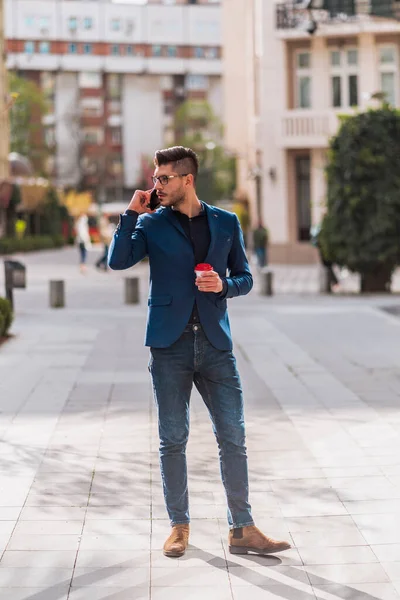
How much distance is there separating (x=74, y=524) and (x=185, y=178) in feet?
6.19

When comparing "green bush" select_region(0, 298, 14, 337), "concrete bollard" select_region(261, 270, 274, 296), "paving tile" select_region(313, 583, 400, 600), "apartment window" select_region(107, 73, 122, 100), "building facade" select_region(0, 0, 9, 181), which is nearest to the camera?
"paving tile" select_region(313, 583, 400, 600)

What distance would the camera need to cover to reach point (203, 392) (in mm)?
5926

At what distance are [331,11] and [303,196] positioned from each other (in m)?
6.59

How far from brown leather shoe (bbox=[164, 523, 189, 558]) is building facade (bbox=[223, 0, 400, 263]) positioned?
3871 cm

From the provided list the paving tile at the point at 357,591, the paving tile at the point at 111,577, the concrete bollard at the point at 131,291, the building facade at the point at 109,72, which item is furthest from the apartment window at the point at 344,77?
the building facade at the point at 109,72

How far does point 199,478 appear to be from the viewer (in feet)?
24.8

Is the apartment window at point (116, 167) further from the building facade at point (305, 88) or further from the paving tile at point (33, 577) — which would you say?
the paving tile at point (33, 577)

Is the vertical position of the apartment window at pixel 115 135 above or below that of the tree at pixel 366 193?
above

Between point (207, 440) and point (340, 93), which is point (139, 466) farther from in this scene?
point (340, 93)

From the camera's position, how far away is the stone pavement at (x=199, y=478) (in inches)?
215

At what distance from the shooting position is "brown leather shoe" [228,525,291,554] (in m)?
5.82

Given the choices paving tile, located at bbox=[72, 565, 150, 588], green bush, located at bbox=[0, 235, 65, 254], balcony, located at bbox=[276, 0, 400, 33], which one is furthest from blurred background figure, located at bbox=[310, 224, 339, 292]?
green bush, located at bbox=[0, 235, 65, 254]

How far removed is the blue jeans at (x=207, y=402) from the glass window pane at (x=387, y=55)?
40902 millimetres

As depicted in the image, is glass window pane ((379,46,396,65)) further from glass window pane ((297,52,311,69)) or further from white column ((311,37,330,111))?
glass window pane ((297,52,311,69))
